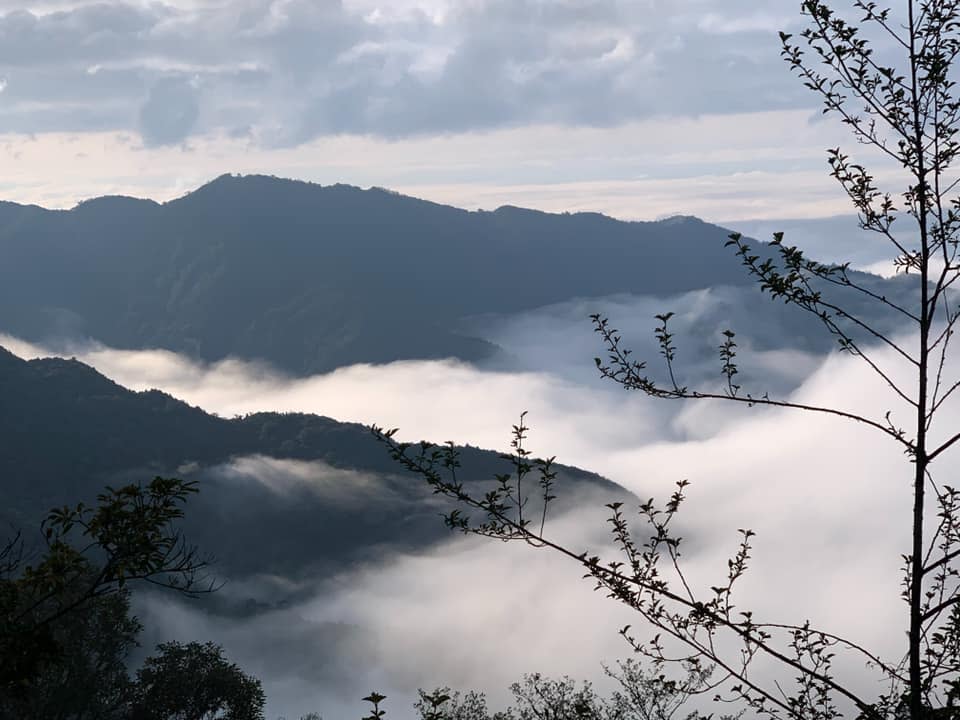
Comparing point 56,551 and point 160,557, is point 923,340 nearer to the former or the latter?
point 160,557

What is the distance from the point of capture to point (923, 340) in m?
10.6

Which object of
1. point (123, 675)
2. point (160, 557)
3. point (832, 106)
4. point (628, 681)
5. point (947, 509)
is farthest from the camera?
point (123, 675)

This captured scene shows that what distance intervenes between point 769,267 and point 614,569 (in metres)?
4.15

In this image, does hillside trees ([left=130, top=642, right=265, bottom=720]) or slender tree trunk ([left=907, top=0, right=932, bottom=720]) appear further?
hillside trees ([left=130, top=642, right=265, bottom=720])

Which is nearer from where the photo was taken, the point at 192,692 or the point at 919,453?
the point at 919,453

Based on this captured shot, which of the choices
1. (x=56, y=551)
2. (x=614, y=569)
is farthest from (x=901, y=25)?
(x=56, y=551)

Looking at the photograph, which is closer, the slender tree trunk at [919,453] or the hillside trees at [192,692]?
the slender tree trunk at [919,453]

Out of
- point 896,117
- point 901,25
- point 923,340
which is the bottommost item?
point 923,340

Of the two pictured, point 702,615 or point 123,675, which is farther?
point 123,675

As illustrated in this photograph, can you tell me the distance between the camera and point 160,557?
1402 centimetres

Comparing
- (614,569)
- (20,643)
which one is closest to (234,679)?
(20,643)

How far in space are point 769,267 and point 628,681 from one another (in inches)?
1015

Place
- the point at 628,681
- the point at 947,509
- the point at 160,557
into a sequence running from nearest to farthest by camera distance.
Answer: the point at 947,509 < the point at 160,557 < the point at 628,681

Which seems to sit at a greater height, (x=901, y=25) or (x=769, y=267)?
(x=901, y=25)
